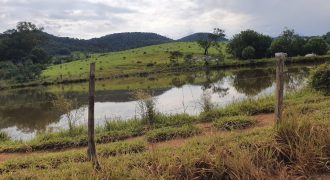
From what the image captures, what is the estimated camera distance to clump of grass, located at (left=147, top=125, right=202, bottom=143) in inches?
460

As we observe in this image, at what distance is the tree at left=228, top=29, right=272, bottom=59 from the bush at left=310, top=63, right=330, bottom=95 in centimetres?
5017

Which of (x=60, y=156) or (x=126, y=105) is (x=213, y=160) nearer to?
(x=60, y=156)

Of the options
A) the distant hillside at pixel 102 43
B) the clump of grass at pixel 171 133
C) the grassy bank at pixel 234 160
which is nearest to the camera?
the grassy bank at pixel 234 160

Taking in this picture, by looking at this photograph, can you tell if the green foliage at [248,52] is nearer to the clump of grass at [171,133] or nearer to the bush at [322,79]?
the bush at [322,79]

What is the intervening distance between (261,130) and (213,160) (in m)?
2.92

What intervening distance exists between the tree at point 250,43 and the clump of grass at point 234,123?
183 ft

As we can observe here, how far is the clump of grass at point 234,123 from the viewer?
12203mm

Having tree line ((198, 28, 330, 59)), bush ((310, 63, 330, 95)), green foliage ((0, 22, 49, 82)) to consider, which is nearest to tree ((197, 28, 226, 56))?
tree line ((198, 28, 330, 59))

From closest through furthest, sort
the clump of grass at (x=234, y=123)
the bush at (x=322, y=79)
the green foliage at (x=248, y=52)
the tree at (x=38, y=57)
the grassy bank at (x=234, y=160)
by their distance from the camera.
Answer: the grassy bank at (x=234, y=160), the clump of grass at (x=234, y=123), the bush at (x=322, y=79), the green foliage at (x=248, y=52), the tree at (x=38, y=57)

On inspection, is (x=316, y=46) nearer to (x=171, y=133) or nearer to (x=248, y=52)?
(x=248, y=52)

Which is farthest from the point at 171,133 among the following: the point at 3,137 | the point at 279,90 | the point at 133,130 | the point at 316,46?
the point at 316,46

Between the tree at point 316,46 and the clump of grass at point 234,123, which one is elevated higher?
the tree at point 316,46

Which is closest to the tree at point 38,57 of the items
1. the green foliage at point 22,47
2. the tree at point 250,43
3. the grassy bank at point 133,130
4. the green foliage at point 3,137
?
the green foliage at point 22,47

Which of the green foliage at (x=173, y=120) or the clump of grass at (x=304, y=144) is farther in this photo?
the green foliage at (x=173, y=120)
